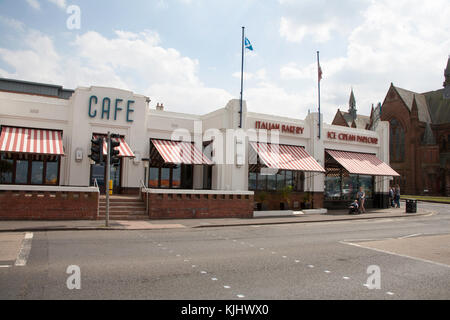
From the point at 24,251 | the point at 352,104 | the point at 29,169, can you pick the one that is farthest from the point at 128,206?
the point at 352,104

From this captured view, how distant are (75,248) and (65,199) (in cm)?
748

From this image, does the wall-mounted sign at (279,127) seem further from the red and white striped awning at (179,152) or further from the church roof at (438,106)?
Result: the church roof at (438,106)

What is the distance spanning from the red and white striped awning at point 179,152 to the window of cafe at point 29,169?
5.86 meters

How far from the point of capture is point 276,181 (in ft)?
81.8

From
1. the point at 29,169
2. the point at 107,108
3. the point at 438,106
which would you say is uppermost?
the point at 438,106

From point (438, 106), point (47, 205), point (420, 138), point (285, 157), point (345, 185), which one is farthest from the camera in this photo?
point (438, 106)

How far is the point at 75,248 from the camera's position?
32.8 ft

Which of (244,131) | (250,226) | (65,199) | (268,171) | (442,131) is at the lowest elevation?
(250,226)

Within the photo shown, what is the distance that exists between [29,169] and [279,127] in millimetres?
15493

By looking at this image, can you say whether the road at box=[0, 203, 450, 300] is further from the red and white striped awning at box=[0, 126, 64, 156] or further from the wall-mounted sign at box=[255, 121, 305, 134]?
the wall-mounted sign at box=[255, 121, 305, 134]

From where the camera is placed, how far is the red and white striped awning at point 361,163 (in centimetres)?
2639

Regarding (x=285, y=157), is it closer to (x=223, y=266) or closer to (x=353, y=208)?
(x=353, y=208)
